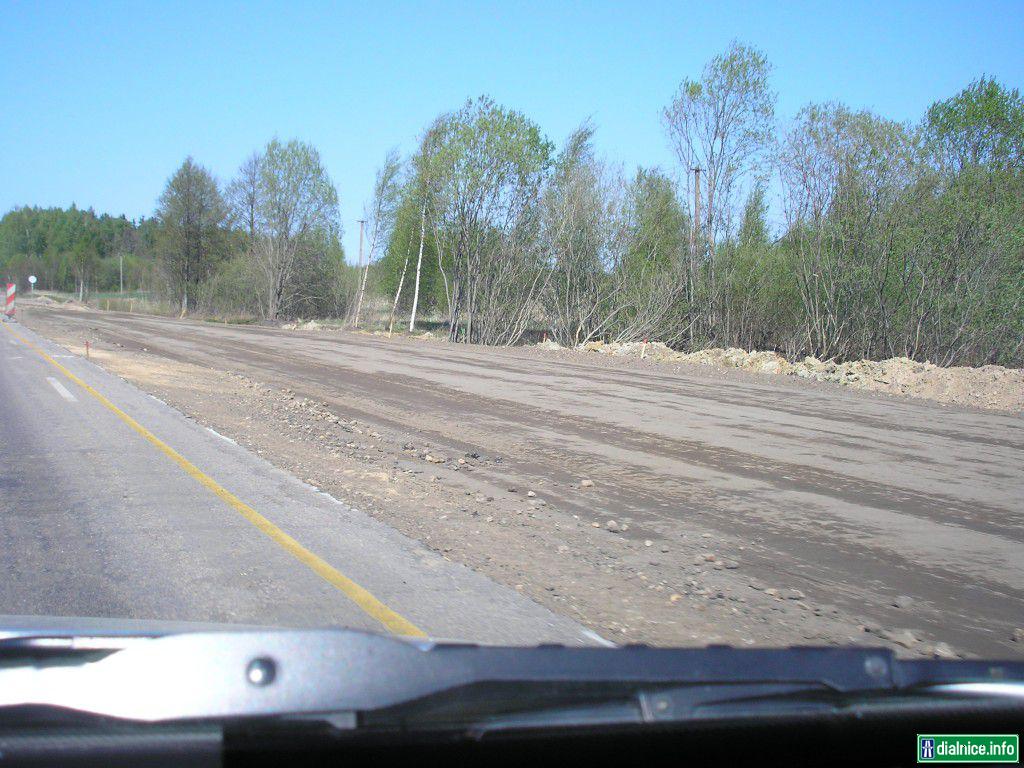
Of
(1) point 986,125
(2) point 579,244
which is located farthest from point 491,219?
(1) point 986,125

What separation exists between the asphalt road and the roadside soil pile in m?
17.5

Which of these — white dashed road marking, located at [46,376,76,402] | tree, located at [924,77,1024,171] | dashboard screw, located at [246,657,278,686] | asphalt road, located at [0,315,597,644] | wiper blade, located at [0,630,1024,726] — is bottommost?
white dashed road marking, located at [46,376,76,402]

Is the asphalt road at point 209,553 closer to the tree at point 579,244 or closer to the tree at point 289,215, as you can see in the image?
the tree at point 579,244

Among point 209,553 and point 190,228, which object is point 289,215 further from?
point 209,553

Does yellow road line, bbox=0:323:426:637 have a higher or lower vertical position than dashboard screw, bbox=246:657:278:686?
lower

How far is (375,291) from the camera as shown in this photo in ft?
209

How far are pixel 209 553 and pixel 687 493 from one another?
5.23 metres

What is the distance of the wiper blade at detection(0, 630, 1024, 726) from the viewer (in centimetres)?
199

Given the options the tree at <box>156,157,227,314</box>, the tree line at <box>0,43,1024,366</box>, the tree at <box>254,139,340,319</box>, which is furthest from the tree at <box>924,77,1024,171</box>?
the tree at <box>156,157,227,314</box>

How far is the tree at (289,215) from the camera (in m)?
64.6

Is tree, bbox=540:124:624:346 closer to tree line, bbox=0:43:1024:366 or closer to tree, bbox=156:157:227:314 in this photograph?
tree line, bbox=0:43:1024:366

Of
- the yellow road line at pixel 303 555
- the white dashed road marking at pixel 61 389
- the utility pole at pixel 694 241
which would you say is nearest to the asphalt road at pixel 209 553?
the yellow road line at pixel 303 555

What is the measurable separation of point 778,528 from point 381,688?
656cm

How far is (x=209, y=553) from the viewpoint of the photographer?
6.21 metres
